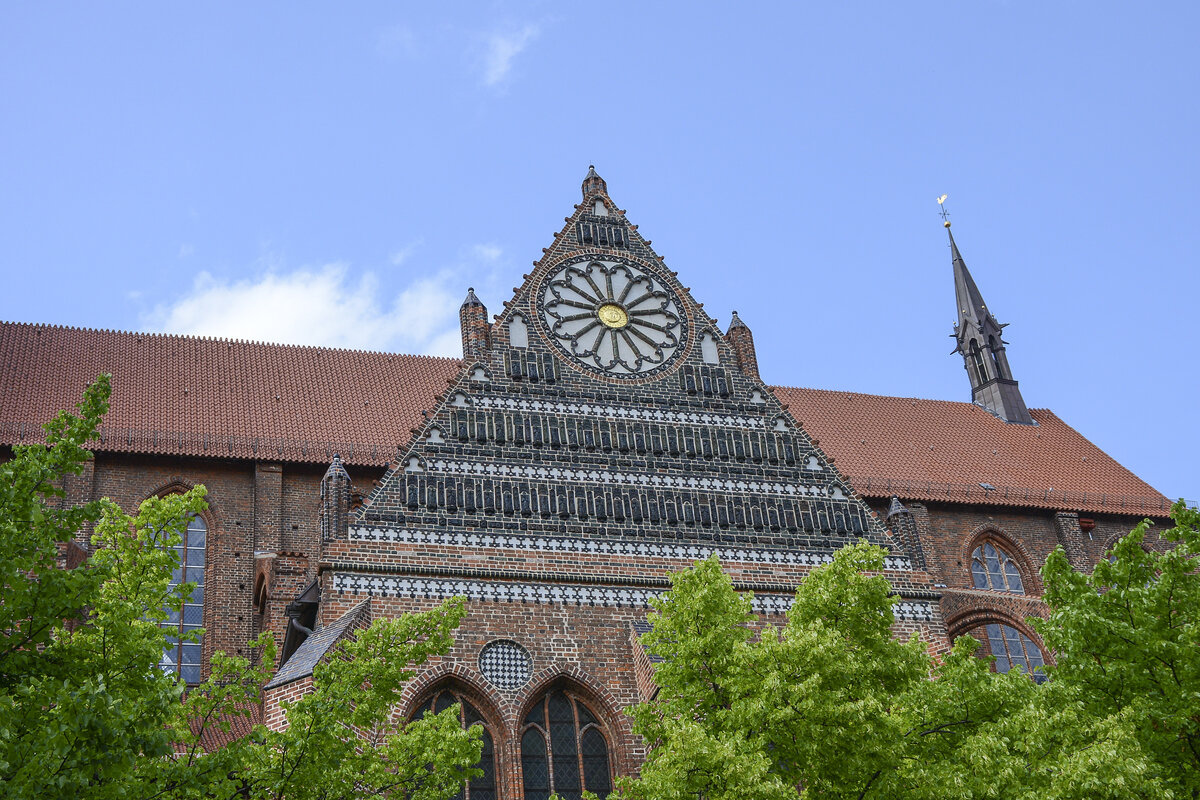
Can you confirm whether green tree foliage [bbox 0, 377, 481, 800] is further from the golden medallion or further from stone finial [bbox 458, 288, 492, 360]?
the golden medallion

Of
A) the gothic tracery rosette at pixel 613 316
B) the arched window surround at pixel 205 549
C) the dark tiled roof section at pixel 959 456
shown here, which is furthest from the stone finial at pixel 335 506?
the dark tiled roof section at pixel 959 456

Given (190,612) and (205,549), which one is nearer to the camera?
Result: (190,612)

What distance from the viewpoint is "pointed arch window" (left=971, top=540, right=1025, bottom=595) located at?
97.6 ft

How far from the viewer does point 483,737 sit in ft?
59.9

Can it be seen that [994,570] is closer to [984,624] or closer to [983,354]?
[984,624]

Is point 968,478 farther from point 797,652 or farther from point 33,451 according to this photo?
point 33,451

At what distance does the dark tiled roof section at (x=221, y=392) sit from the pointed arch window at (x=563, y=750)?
8614mm

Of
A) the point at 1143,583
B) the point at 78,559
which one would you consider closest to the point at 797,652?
the point at 1143,583

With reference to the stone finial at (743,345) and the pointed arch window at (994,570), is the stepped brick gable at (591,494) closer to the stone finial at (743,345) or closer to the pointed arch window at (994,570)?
the stone finial at (743,345)

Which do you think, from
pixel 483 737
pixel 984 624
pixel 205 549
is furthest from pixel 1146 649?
pixel 205 549

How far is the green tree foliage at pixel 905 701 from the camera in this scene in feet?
42.8

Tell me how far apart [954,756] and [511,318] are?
11.4 m

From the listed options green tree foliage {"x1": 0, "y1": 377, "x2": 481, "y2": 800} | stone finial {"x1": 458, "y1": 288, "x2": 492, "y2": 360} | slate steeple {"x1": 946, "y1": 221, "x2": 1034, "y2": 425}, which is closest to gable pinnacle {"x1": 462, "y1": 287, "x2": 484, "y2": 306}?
stone finial {"x1": 458, "y1": 288, "x2": 492, "y2": 360}

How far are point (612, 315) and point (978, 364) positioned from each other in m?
19.2
